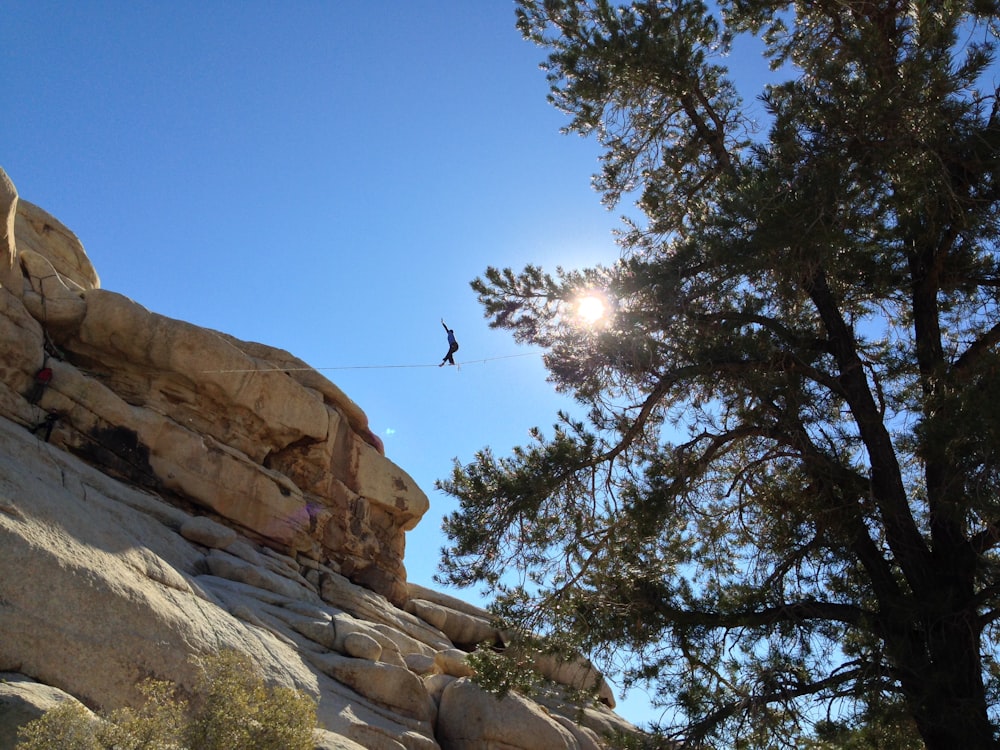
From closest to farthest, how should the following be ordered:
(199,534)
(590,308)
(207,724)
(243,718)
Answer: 1. (207,724)
2. (243,718)
3. (590,308)
4. (199,534)

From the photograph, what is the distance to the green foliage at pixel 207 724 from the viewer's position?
5910 millimetres

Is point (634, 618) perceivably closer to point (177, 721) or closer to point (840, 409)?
point (840, 409)

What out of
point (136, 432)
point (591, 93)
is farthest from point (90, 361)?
point (591, 93)

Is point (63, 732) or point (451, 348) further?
point (451, 348)

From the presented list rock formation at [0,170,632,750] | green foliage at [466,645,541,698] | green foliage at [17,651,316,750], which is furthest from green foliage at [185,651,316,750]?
green foliage at [466,645,541,698]

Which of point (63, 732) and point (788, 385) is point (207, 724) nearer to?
point (63, 732)

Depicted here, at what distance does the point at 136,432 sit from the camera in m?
17.0

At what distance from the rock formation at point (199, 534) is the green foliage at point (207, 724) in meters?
1.51

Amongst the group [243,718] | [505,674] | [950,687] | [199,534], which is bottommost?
[243,718]

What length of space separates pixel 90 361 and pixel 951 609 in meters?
16.3

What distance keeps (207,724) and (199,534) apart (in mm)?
9535

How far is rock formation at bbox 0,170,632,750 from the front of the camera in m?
9.23

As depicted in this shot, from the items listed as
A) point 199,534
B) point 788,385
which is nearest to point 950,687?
point 788,385

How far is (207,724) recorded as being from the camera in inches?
250
